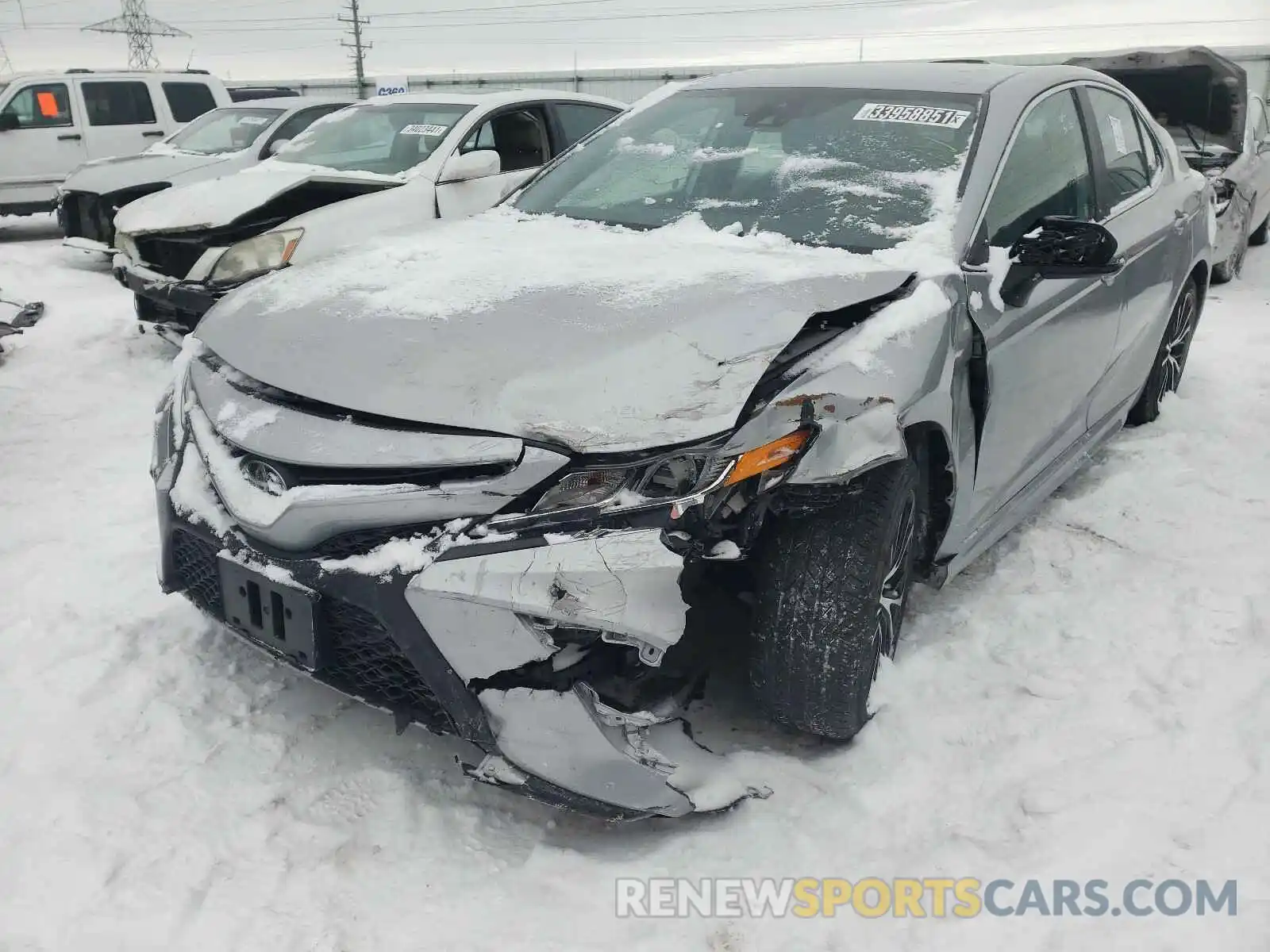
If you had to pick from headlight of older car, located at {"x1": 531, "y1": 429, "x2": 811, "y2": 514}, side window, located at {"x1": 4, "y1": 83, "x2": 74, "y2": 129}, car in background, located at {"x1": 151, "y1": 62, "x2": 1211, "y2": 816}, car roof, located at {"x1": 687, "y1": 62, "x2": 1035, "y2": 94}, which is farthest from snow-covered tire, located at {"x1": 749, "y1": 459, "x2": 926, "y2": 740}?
side window, located at {"x1": 4, "y1": 83, "x2": 74, "y2": 129}

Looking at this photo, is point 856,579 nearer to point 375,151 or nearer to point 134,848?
point 134,848

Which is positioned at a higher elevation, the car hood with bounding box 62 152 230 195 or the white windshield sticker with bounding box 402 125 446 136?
the white windshield sticker with bounding box 402 125 446 136

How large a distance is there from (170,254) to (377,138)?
1607 millimetres

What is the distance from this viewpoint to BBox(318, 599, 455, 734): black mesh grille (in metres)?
2.08

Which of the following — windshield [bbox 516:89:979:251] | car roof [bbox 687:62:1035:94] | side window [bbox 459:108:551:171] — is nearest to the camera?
windshield [bbox 516:89:979:251]

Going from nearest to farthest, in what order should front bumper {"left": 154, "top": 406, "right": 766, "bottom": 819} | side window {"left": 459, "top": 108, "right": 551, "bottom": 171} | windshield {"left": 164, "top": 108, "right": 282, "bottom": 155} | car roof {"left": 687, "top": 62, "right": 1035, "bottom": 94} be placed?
front bumper {"left": 154, "top": 406, "right": 766, "bottom": 819}, car roof {"left": 687, "top": 62, "right": 1035, "bottom": 94}, side window {"left": 459, "top": 108, "right": 551, "bottom": 171}, windshield {"left": 164, "top": 108, "right": 282, "bottom": 155}

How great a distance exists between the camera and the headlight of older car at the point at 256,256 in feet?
16.9

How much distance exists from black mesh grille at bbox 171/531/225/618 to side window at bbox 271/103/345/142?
6.61 metres

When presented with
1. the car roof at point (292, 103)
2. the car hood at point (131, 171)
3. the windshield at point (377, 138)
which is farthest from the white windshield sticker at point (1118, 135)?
the car hood at point (131, 171)

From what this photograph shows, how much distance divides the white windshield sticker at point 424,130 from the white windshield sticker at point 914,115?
12.8 feet

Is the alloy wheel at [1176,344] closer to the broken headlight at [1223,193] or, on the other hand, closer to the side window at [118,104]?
the broken headlight at [1223,193]

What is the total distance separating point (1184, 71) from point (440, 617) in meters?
9.19

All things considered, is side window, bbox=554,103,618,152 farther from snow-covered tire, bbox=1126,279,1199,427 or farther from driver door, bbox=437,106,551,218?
snow-covered tire, bbox=1126,279,1199,427

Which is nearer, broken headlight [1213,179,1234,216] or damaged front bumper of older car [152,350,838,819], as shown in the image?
damaged front bumper of older car [152,350,838,819]
